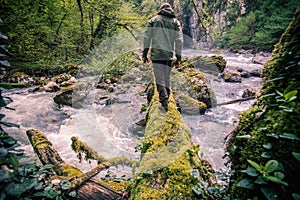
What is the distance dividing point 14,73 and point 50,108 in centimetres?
405

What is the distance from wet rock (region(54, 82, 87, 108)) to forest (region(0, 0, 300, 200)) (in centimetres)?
4

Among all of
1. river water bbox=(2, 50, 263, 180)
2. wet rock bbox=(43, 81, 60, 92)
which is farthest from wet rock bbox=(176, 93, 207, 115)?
wet rock bbox=(43, 81, 60, 92)

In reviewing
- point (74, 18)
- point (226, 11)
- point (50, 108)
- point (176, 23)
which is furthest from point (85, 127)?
point (226, 11)

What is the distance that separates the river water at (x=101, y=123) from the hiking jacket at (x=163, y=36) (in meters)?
2.67

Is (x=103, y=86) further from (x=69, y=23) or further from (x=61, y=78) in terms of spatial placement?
(x=69, y=23)

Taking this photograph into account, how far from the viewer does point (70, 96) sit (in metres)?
8.01

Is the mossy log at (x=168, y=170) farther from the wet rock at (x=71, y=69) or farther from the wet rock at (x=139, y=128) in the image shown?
the wet rock at (x=71, y=69)

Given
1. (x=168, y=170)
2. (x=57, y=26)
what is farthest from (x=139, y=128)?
(x=57, y=26)

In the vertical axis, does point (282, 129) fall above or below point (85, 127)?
above

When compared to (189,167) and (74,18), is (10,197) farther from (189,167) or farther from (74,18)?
(74,18)

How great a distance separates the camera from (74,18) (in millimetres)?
11242

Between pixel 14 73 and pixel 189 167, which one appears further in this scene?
pixel 14 73

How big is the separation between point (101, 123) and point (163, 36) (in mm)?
4306

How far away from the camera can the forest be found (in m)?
1.04
